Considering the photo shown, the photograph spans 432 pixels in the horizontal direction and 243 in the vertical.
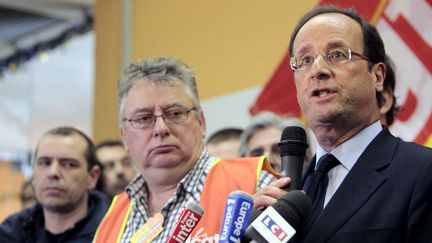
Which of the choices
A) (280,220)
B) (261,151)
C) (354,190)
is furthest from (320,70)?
(261,151)

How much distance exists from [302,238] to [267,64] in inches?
99.1

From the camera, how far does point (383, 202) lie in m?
1.37

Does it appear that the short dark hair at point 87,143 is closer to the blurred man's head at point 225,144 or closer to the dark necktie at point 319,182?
the blurred man's head at point 225,144

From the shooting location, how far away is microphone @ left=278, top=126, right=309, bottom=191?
1.37m

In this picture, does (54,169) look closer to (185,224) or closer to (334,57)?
(185,224)

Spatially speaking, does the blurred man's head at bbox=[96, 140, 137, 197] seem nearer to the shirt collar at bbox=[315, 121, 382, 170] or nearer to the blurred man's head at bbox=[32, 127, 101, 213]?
the blurred man's head at bbox=[32, 127, 101, 213]

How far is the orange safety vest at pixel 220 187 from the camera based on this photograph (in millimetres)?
1902

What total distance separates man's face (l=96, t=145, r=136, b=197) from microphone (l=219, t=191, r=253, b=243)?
8.33 ft

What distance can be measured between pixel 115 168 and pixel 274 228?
2.70 m

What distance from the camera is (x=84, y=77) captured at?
Result: 1059 cm

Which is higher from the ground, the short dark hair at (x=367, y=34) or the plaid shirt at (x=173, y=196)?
the short dark hair at (x=367, y=34)

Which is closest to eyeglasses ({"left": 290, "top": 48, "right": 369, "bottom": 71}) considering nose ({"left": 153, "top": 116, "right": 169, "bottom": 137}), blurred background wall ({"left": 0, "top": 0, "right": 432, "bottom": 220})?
nose ({"left": 153, "top": 116, "right": 169, "bottom": 137})

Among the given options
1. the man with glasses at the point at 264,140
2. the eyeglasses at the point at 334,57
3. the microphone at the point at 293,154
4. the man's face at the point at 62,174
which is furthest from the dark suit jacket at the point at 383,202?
the man's face at the point at 62,174

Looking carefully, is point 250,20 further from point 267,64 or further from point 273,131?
point 273,131
